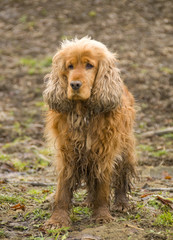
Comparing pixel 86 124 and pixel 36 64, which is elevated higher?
pixel 86 124

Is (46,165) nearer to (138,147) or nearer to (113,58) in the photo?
(138,147)

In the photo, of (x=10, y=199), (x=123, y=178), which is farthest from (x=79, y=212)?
(x=10, y=199)

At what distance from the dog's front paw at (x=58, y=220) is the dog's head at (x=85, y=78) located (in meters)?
1.03

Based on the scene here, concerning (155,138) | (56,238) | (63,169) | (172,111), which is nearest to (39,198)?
(63,169)

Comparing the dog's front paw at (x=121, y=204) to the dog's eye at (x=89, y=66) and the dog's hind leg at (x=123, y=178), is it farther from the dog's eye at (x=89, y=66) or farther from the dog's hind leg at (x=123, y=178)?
the dog's eye at (x=89, y=66)

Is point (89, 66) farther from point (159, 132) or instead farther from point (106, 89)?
point (159, 132)

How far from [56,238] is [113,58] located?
1879 millimetres

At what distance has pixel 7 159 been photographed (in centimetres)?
662

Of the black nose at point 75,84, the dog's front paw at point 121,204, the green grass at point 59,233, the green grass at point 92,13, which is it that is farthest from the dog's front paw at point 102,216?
the green grass at point 92,13

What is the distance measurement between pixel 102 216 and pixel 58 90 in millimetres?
1342

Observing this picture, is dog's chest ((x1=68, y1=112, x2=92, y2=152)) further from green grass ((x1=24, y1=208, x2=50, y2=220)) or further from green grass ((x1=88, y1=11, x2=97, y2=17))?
green grass ((x1=88, y1=11, x2=97, y2=17))

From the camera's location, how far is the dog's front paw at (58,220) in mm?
4020

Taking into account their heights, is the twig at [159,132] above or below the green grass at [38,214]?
below

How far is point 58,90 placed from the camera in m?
4.13
